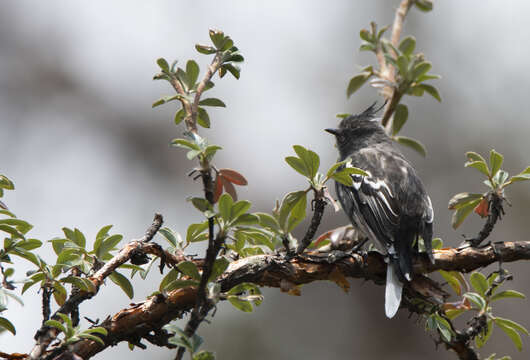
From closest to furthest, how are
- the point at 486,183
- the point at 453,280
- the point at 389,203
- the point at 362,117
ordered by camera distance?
the point at 486,183 → the point at 453,280 → the point at 389,203 → the point at 362,117

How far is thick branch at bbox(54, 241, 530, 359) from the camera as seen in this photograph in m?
2.27

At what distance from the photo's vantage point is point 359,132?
6289mm

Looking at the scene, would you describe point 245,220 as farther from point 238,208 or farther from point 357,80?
point 357,80

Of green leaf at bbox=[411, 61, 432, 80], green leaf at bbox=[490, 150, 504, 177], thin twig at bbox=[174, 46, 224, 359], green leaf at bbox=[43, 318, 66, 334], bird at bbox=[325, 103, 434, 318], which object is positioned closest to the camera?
thin twig at bbox=[174, 46, 224, 359]

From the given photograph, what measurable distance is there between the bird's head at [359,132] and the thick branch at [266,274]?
3567 millimetres

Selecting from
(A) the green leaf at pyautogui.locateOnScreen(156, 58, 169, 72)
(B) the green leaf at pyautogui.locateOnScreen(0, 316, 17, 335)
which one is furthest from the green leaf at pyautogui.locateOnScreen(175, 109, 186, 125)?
(B) the green leaf at pyautogui.locateOnScreen(0, 316, 17, 335)

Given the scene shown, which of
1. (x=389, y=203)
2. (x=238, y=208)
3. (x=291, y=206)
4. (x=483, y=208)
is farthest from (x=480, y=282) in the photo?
(x=389, y=203)

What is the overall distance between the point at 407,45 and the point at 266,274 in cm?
212

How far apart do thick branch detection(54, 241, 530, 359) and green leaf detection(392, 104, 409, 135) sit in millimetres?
1218

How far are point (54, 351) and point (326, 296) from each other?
564 centimetres

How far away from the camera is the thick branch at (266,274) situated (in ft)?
7.43

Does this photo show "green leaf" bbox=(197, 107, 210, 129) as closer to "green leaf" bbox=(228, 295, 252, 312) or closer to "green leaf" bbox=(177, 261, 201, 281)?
"green leaf" bbox=(177, 261, 201, 281)

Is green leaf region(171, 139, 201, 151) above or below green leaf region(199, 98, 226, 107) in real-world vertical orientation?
below

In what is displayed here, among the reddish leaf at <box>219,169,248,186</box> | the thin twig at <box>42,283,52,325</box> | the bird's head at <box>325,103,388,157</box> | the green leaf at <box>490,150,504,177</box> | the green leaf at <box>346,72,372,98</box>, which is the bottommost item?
the thin twig at <box>42,283,52,325</box>
